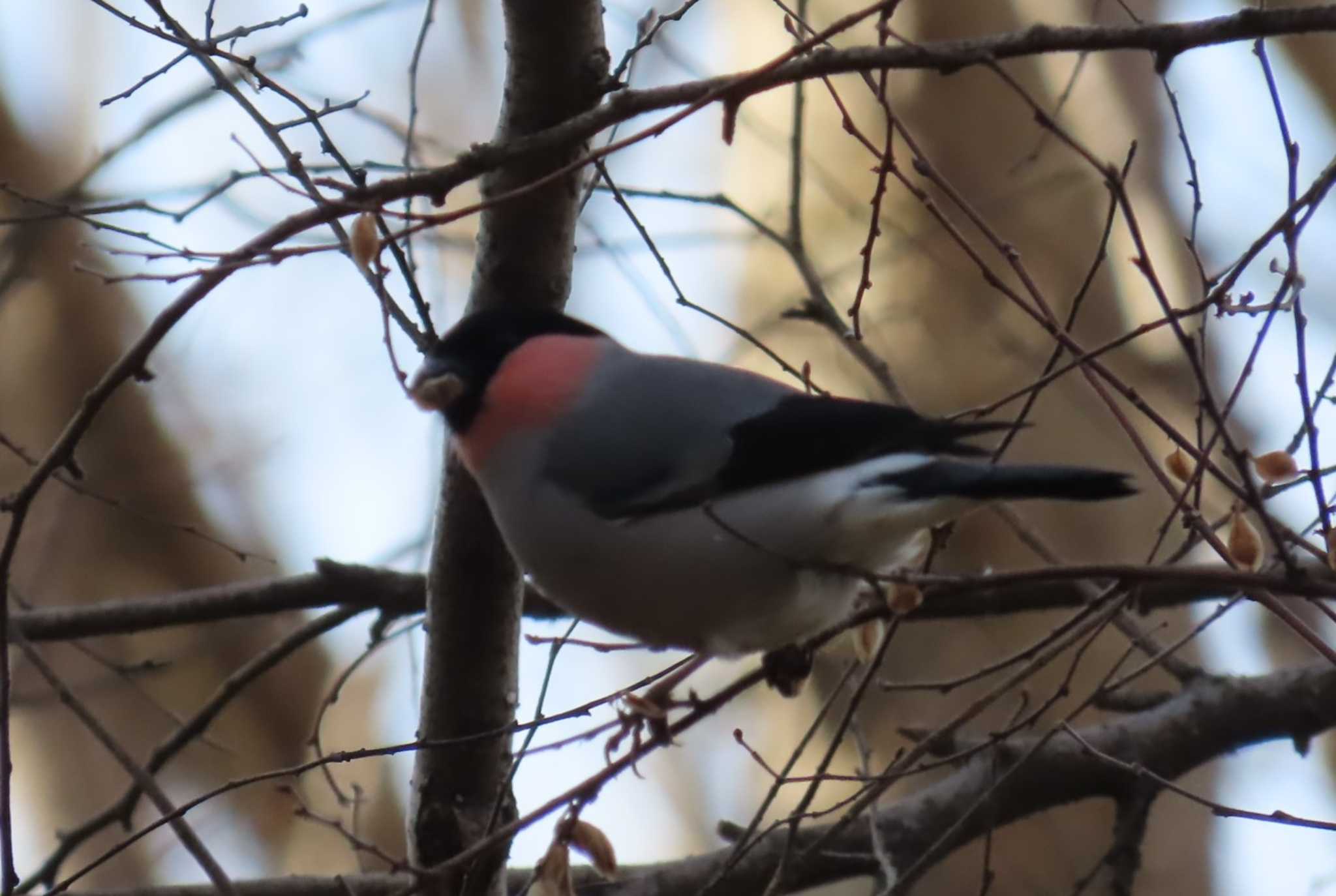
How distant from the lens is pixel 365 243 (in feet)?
6.60

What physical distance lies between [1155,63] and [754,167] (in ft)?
13.4

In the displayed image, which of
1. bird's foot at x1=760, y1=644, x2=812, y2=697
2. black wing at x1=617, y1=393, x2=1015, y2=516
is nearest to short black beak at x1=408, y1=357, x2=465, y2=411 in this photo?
black wing at x1=617, y1=393, x2=1015, y2=516

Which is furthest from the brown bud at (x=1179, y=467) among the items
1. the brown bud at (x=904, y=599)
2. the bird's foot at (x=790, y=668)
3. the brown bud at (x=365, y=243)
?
the brown bud at (x=365, y=243)

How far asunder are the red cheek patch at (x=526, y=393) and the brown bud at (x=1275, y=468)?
1.13 metres

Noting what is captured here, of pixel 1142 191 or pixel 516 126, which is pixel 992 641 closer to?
pixel 1142 191

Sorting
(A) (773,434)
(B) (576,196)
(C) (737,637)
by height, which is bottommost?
(C) (737,637)

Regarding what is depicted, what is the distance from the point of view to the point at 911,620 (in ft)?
8.86

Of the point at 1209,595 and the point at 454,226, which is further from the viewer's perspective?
the point at 454,226

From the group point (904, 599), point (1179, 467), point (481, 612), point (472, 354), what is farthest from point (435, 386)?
point (1179, 467)

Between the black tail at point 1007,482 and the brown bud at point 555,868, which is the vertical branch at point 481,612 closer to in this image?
the brown bud at point 555,868

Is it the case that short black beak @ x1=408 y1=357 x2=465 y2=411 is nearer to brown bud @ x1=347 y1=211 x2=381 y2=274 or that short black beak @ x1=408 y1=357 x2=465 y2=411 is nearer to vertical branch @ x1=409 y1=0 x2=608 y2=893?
vertical branch @ x1=409 y1=0 x2=608 y2=893

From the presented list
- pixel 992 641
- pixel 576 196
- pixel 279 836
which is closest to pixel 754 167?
pixel 992 641

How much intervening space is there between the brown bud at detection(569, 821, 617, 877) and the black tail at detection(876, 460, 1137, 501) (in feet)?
2.22

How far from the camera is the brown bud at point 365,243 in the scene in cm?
200
